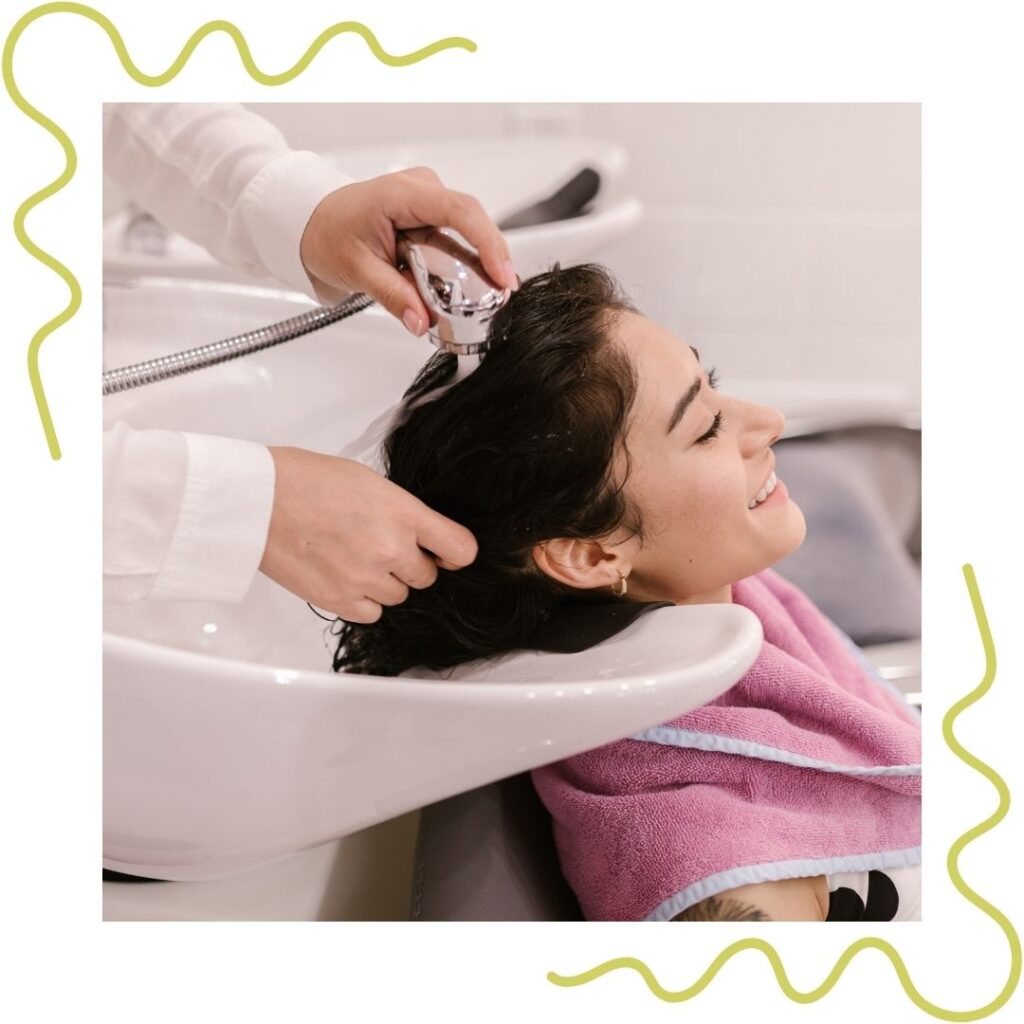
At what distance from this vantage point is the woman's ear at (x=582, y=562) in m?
0.71

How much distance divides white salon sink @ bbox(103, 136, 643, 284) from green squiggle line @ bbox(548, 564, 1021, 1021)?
495 mm

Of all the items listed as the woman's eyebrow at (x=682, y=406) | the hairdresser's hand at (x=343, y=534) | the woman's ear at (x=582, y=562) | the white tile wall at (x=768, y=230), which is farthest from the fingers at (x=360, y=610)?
the white tile wall at (x=768, y=230)

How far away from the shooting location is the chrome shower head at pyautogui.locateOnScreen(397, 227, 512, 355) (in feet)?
1.92

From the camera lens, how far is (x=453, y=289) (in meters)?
0.58

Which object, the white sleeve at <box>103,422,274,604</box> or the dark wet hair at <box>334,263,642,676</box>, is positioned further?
the dark wet hair at <box>334,263,642,676</box>

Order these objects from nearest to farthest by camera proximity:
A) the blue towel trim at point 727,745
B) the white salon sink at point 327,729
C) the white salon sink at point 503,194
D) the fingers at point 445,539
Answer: the white salon sink at point 327,729 → the fingers at point 445,539 → the blue towel trim at point 727,745 → the white salon sink at point 503,194

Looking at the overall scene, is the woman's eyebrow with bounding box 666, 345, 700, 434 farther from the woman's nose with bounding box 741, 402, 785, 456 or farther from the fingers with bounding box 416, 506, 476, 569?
the fingers with bounding box 416, 506, 476, 569

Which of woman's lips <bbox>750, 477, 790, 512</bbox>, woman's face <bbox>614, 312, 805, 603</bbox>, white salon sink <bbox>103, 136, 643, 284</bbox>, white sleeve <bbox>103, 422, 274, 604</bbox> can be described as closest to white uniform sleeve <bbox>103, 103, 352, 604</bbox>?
white sleeve <bbox>103, 422, 274, 604</bbox>

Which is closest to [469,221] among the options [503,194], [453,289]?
[453,289]

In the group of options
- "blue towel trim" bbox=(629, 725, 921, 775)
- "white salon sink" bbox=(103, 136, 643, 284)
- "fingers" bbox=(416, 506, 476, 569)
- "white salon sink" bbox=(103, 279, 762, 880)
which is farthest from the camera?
"white salon sink" bbox=(103, 136, 643, 284)
